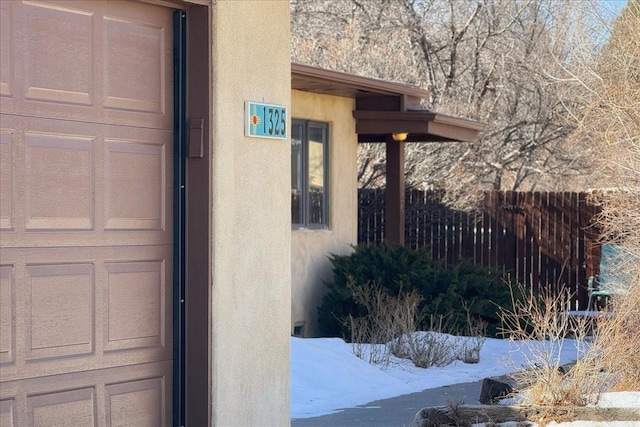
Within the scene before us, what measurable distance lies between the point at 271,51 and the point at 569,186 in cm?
2172

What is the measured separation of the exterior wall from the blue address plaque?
26.1 feet

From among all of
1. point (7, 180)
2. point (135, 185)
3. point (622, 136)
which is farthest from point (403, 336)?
point (7, 180)

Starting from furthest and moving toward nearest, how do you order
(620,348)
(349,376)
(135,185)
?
(349,376), (620,348), (135,185)

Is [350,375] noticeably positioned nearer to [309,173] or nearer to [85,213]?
[309,173]

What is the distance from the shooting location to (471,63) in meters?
22.6

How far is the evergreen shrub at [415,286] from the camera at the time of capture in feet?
46.2

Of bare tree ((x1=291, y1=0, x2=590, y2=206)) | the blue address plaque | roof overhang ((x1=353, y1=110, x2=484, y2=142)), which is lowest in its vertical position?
the blue address plaque

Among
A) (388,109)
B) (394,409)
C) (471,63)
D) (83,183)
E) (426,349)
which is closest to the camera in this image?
(83,183)

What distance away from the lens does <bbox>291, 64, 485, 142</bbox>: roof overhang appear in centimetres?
1430

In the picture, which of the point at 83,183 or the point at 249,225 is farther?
the point at 249,225

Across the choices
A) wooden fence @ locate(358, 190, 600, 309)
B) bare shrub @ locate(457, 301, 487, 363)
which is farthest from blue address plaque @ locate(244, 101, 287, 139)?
wooden fence @ locate(358, 190, 600, 309)

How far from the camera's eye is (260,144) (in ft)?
20.2

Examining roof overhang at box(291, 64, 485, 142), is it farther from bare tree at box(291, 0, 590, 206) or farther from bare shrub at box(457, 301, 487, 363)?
bare tree at box(291, 0, 590, 206)

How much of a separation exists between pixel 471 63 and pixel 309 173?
8772mm
